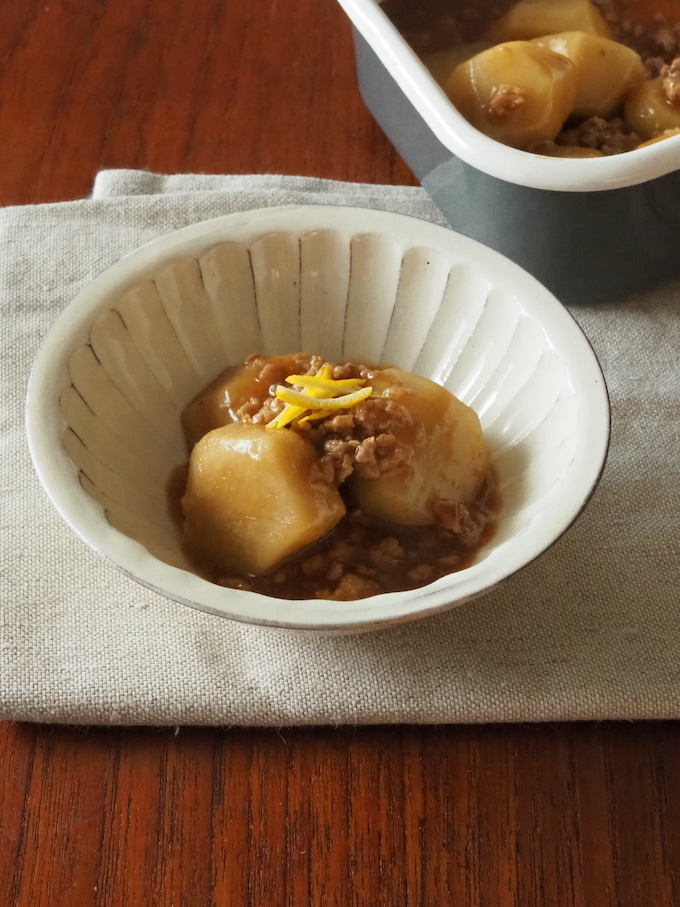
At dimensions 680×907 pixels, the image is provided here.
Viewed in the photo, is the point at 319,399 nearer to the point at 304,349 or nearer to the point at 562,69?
the point at 304,349

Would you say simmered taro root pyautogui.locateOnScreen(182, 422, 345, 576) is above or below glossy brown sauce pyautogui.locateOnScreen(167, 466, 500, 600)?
above

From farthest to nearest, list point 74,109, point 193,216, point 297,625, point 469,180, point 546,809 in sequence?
point 74,109 < point 193,216 < point 469,180 < point 546,809 < point 297,625

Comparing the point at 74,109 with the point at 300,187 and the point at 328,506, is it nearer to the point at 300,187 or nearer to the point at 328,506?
the point at 300,187

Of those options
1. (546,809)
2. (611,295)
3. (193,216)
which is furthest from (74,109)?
(546,809)

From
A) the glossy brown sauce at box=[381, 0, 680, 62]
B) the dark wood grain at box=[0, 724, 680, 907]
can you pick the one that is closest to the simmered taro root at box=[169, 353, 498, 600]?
the dark wood grain at box=[0, 724, 680, 907]

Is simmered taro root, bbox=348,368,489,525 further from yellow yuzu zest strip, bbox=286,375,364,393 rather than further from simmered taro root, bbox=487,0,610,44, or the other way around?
simmered taro root, bbox=487,0,610,44

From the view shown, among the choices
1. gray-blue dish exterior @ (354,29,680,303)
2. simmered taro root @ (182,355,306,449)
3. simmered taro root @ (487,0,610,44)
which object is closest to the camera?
simmered taro root @ (182,355,306,449)

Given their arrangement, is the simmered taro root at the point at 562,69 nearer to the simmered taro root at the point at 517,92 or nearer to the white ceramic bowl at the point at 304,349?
the simmered taro root at the point at 517,92
